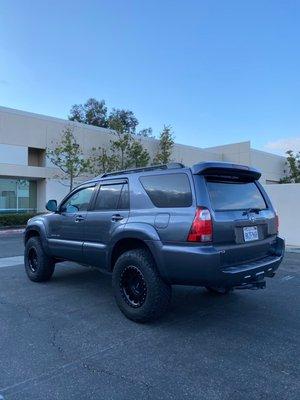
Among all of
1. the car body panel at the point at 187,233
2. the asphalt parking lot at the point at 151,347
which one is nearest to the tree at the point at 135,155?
the asphalt parking lot at the point at 151,347

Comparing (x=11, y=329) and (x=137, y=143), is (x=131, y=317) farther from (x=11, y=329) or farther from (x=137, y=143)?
(x=137, y=143)

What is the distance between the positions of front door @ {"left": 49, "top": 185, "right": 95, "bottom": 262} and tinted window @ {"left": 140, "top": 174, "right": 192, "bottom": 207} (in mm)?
1469

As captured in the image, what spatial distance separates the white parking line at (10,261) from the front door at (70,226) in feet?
9.90

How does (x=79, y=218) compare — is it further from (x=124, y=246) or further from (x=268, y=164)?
(x=268, y=164)

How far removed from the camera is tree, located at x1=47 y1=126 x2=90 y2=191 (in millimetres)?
23438

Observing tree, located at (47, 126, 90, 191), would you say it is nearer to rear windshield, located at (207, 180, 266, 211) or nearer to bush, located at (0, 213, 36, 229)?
bush, located at (0, 213, 36, 229)

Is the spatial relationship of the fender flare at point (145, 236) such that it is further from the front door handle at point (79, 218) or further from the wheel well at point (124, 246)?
the front door handle at point (79, 218)

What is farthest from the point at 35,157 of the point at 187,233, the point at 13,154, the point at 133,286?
the point at 187,233

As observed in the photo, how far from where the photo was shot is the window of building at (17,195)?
22875 millimetres

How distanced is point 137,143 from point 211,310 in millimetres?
22838

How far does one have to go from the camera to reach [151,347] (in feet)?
14.1

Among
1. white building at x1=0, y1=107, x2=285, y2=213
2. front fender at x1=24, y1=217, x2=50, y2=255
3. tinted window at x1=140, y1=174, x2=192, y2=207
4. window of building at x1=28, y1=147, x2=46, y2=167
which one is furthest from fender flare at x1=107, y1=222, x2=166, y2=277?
window of building at x1=28, y1=147, x2=46, y2=167

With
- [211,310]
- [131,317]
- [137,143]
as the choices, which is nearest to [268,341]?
[211,310]

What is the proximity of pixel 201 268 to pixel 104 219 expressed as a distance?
1.92 m
